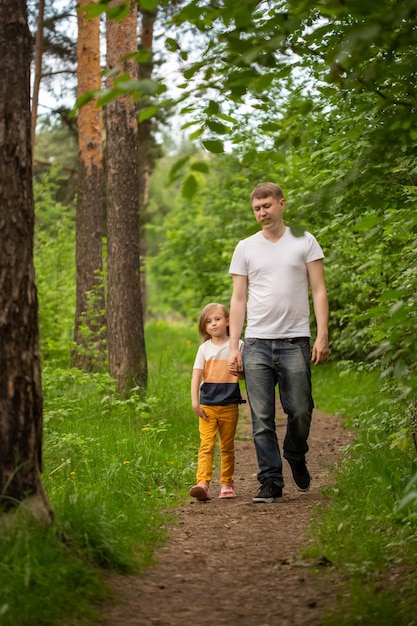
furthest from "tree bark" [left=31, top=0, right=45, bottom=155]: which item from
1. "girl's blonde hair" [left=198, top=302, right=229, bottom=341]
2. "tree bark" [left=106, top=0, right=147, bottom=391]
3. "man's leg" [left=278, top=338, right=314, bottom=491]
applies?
"man's leg" [left=278, top=338, right=314, bottom=491]

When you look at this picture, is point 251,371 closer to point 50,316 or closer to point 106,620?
point 106,620

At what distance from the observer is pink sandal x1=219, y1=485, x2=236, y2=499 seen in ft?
22.2

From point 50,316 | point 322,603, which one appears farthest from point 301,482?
point 50,316

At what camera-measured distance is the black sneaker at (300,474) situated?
6.65 m

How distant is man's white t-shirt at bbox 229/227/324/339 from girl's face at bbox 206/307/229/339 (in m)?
0.42

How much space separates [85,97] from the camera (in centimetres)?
346

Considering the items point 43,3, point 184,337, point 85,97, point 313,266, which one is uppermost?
point 43,3

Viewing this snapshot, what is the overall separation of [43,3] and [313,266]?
576 inches

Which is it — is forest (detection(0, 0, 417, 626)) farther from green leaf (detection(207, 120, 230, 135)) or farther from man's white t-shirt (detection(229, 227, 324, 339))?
man's white t-shirt (detection(229, 227, 324, 339))

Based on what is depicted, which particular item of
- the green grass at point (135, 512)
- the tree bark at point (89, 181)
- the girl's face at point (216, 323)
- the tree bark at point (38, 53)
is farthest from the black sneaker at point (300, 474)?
the tree bark at point (38, 53)

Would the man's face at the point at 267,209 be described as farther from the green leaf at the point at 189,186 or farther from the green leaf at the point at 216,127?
the green leaf at the point at 189,186

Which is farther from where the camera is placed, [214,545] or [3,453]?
[214,545]

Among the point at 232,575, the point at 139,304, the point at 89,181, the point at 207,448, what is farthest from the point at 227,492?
the point at 89,181

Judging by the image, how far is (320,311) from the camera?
20.8 ft
